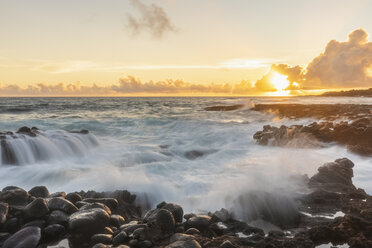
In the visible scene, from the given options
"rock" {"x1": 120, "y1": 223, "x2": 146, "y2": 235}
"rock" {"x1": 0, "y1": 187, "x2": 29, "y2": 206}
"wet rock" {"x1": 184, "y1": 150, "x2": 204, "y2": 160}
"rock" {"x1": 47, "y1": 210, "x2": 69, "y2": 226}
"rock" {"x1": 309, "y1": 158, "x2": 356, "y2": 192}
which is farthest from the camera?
"wet rock" {"x1": 184, "y1": 150, "x2": 204, "y2": 160}

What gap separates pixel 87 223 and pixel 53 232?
1.85 feet

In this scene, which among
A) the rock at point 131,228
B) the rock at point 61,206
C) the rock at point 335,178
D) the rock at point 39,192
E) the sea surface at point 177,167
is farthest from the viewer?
the sea surface at point 177,167

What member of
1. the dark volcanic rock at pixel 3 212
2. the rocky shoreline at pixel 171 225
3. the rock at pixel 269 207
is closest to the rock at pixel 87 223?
the rocky shoreline at pixel 171 225

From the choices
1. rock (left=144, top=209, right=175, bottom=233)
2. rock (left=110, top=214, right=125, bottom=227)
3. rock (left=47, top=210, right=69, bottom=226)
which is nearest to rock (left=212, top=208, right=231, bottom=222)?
rock (left=144, top=209, right=175, bottom=233)

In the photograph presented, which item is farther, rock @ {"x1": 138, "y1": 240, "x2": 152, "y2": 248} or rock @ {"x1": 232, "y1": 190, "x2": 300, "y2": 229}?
rock @ {"x1": 232, "y1": 190, "x2": 300, "y2": 229}

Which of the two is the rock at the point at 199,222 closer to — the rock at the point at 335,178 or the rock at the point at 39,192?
the rock at the point at 335,178

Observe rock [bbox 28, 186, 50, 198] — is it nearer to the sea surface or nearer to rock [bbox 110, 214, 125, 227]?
the sea surface

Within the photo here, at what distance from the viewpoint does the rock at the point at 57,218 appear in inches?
192

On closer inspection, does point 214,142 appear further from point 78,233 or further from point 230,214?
point 78,233

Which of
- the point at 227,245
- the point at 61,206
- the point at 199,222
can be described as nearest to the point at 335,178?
the point at 199,222

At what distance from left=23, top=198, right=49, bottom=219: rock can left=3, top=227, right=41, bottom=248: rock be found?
38 cm

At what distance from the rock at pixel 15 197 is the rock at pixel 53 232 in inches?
49.0

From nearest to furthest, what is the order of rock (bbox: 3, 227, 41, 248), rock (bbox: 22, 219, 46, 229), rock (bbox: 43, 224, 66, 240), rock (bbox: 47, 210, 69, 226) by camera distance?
1. rock (bbox: 3, 227, 41, 248)
2. rock (bbox: 43, 224, 66, 240)
3. rock (bbox: 22, 219, 46, 229)
4. rock (bbox: 47, 210, 69, 226)

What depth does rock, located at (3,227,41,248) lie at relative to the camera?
4161 mm
